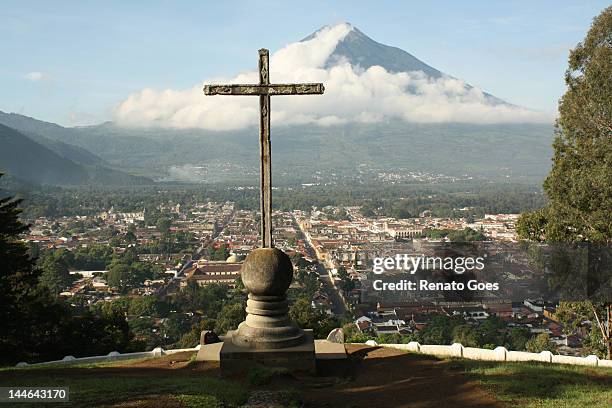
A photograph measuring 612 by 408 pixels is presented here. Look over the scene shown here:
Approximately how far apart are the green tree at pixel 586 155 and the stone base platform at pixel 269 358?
602cm

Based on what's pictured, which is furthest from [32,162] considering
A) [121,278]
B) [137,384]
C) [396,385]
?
[396,385]

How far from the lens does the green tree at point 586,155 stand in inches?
385

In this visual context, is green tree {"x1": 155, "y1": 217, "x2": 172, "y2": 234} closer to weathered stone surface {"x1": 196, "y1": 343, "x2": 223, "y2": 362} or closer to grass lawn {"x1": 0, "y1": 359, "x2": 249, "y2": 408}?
weathered stone surface {"x1": 196, "y1": 343, "x2": 223, "y2": 362}

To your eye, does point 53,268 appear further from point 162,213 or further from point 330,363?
point 162,213

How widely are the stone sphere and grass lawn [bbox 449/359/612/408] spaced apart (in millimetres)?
2371

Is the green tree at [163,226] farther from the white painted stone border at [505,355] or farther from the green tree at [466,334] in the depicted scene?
the white painted stone border at [505,355]

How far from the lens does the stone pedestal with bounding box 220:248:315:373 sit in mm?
6785

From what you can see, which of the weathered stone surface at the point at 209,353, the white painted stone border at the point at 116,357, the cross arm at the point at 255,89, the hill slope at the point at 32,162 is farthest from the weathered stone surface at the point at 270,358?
the hill slope at the point at 32,162

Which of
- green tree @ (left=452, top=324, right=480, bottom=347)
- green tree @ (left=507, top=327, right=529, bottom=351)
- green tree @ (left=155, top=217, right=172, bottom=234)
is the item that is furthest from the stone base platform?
green tree @ (left=155, top=217, right=172, bottom=234)

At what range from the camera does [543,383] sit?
6117 millimetres

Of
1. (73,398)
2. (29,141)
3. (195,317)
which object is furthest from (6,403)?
(29,141)

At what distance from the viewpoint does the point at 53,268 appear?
32406 mm

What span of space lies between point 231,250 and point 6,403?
38.7 m

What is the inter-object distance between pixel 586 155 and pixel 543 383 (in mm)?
5477
